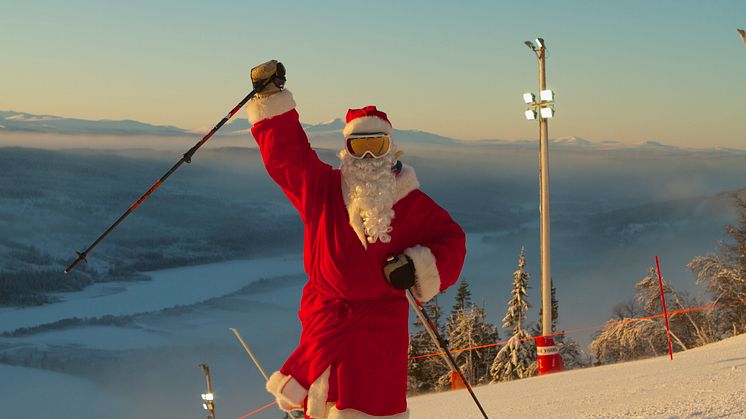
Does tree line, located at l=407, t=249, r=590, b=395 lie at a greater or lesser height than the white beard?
lesser

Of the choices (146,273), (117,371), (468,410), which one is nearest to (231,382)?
(117,371)

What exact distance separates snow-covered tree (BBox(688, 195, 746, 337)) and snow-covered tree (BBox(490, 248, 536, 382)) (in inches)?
197

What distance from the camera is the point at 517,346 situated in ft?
77.9

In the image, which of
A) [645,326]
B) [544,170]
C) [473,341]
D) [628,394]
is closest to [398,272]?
[628,394]

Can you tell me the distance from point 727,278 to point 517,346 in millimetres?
6203

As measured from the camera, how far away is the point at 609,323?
22.0 metres

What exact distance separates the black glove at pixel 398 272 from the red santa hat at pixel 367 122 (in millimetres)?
673

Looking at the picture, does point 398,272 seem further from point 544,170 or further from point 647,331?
point 647,331

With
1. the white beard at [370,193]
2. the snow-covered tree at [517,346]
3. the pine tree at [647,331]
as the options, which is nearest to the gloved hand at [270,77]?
the white beard at [370,193]

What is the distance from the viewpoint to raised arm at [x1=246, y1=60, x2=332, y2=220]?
3.89 meters

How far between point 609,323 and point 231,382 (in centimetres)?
13090

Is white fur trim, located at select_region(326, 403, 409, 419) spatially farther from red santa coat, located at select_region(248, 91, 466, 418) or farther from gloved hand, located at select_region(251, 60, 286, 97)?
gloved hand, located at select_region(251, 60, 286, 97)

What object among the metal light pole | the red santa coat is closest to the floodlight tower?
the metal light pole

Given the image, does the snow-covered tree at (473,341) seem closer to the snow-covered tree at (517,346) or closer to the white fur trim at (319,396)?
the snow-covered tree at (517,346)
